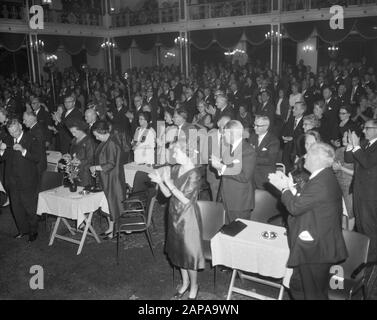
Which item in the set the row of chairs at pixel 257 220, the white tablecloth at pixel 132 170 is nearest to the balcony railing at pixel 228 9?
the white tablecloth at pixel 132 170

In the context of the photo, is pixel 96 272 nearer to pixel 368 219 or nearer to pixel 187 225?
pixel 187 225

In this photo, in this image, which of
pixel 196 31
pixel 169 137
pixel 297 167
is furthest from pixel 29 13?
pixel 297 167

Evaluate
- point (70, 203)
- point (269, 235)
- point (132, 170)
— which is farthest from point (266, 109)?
point (269, 235)

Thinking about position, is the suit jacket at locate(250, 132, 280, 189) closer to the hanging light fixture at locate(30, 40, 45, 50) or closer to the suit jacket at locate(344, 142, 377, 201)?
the suit jacket at locate(344, 142, 377, 201)

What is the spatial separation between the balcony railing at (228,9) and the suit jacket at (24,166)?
46.5 ft

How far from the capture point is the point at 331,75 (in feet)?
45.2

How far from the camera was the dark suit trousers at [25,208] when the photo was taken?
17.7 ft

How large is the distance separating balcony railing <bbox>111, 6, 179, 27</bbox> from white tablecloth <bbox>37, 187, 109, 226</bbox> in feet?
52.9

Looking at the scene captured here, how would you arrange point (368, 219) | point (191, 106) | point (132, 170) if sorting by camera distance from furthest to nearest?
point (191, 106) → point (132, 170) → point (368, 219)

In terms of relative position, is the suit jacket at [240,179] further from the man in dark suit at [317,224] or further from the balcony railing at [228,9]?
the balcony railing at [228,9]

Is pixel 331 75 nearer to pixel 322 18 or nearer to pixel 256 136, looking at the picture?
pixel 322 18

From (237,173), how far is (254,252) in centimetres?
98

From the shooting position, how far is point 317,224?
3055mm
